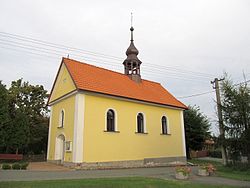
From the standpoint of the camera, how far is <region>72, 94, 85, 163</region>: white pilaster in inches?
669

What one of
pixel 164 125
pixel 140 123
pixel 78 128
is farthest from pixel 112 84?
pixel 164 125

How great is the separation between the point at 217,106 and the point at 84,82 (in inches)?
407

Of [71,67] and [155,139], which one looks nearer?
[71,67]

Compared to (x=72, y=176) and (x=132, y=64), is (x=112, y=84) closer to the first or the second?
(x=132, y=64)

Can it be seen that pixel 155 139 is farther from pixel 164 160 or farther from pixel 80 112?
pixel 80 112

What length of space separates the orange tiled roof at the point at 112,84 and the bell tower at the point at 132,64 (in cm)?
84

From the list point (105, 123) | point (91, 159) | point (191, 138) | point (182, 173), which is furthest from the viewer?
point (191, 138)

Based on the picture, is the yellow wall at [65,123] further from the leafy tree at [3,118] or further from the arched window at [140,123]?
the arched window at [140,123]

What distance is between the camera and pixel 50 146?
22.0 metres

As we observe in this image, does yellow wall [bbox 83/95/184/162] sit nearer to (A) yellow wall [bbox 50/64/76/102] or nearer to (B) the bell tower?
(A) yellow wall [bbox 50/64/76/102]

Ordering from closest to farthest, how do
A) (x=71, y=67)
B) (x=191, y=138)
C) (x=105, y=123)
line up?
(x=105, y=123) → (x=71, y=67) → (x=191, y=138)

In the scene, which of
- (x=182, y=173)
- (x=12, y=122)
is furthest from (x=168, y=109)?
(x=12, y=122)

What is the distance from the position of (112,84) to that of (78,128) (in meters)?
5.68

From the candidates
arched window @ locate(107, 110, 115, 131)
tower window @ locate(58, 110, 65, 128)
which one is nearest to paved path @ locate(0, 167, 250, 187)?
arched window @ locate(107, 110, 115, 131)
